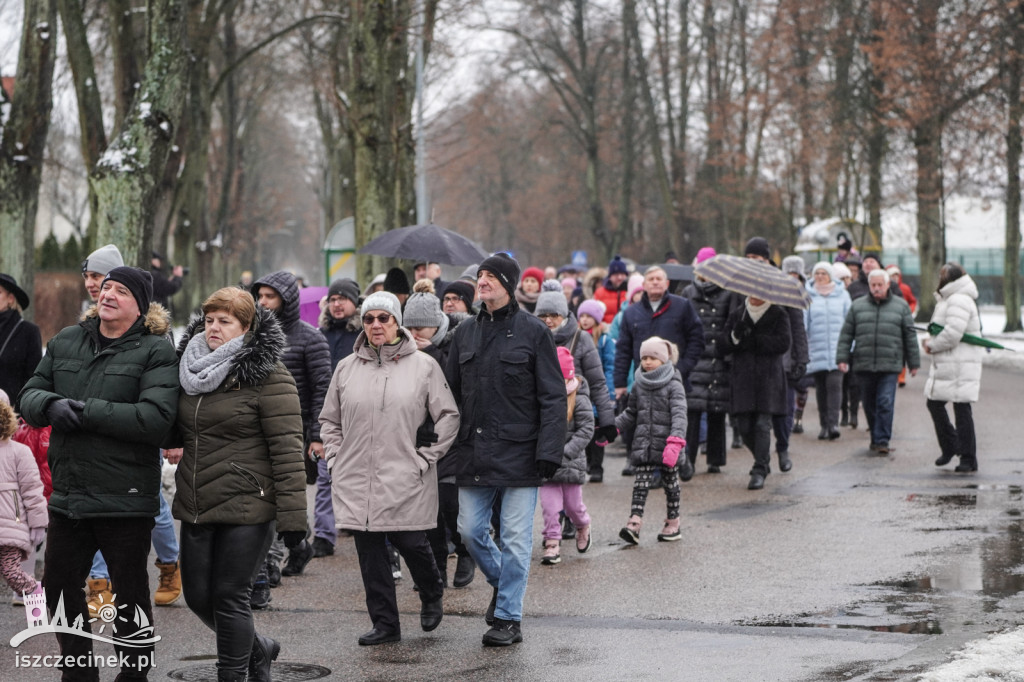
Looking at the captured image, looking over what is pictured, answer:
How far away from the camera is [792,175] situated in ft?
141

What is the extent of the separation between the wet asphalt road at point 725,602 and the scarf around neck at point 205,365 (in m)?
1.40

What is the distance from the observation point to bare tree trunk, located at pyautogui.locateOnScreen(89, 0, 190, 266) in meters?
15.2

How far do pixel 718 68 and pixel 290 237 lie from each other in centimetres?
6888

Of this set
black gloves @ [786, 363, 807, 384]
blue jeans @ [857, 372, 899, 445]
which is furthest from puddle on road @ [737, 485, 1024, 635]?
blue jeans @ [857, 372, 899, 445]

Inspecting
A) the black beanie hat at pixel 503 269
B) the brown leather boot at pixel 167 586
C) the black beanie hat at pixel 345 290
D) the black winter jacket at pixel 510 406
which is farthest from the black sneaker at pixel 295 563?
the black beanie hat at pixel 503 269

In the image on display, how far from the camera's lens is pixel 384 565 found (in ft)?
23.8

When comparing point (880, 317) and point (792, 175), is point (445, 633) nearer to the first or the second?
point (880, 317)

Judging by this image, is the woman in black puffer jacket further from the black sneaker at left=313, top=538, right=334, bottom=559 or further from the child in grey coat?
the black sneaker at left=313, top=538, right=334, bottom=559

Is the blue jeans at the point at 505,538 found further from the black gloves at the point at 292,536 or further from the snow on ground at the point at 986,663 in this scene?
the snow on ground at the point at 986,663

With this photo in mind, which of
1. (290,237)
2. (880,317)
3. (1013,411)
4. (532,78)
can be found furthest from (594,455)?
(290,237)

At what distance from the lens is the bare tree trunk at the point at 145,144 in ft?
49.9

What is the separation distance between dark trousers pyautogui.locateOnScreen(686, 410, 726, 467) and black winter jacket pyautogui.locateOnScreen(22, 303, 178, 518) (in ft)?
25.7

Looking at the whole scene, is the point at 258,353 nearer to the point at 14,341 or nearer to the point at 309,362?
the point at 309,362

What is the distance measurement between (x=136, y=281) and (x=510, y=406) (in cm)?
202
